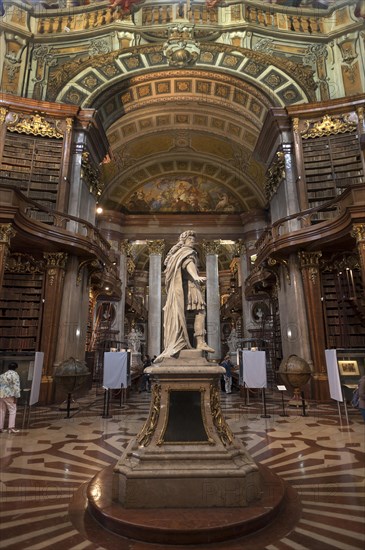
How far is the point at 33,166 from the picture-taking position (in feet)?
34.6

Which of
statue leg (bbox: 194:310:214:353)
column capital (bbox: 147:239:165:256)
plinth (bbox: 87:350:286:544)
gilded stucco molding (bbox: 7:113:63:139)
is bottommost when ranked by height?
plinth (bbox: 87:350:286:544)

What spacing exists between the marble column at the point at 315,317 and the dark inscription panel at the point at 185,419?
691cm

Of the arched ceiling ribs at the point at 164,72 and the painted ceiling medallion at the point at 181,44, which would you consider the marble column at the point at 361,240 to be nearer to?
the arched ceiling ribs at the point at 164,72

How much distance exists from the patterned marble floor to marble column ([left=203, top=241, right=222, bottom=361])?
32.6 ft

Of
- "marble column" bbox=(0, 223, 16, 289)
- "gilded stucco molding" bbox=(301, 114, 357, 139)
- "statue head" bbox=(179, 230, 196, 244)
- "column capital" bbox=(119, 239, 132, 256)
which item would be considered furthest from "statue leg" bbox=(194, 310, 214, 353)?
"column capital" bbox=(119, 239, 132, 256)

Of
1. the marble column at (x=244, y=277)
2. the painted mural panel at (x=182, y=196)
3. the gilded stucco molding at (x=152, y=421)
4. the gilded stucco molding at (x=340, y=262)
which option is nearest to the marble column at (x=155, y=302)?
the painted mural panel at (x=182, y=196)

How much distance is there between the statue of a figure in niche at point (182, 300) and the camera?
386 cm

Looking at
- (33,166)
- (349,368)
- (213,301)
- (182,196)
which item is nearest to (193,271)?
(349,368)

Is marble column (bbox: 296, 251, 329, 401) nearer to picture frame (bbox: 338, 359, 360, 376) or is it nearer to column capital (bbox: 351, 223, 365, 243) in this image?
column capital (bbox: 351, 223, 365, 243)

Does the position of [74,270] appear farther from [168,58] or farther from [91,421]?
[168,58]

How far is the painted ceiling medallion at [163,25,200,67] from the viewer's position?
1268 centimetres

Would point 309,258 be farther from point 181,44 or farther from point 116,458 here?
point 181,44

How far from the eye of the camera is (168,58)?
42.5 feet

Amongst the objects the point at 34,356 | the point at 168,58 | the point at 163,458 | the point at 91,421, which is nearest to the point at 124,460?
the point at 163,458
